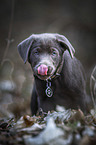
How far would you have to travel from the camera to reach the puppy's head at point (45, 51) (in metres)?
3.13

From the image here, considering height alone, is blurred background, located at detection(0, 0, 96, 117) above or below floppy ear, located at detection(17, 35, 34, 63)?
above

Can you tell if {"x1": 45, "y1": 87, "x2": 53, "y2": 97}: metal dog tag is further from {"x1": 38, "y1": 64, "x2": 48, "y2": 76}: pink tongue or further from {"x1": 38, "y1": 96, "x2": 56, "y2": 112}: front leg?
{"x1": 38, "y1": 64, "x2": 48, "y2": 76}: pink tongue

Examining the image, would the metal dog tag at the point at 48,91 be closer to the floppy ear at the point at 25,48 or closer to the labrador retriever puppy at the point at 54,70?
the labrador retriever puppy at the point at 54,70

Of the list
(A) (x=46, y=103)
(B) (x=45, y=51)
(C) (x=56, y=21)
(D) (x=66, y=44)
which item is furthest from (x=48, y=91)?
(C) (x=56, y=21)

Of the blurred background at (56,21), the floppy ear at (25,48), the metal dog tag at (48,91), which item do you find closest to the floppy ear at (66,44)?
the floppy ear at (25,48)

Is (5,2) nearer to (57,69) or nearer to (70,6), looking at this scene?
(70,6)

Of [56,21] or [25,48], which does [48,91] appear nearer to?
[25,48]

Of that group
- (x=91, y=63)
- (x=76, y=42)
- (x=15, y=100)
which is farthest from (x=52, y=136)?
(x=76, y=42)

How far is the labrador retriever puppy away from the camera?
125 inches

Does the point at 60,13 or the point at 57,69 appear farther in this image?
the point at 60,13

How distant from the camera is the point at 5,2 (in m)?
12.9

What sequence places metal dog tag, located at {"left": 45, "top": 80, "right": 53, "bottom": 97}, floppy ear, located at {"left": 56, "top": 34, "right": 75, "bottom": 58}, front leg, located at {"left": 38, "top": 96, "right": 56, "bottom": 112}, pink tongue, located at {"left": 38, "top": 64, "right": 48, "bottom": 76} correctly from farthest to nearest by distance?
front leg, located at {"left": 38, "top": 96, "right": 56, "bottom": 112}, metal dog tag, located at {"left": 45, "top": 80, "right": 53, "bottom": 97}, floppy ear, located at {"left": 56, "top": 34, "right": 75, "bottom": 58}, pink tongue, located at {"left": 38, "top": 64, "right": 48, "bottom": 76}

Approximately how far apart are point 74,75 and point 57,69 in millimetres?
430

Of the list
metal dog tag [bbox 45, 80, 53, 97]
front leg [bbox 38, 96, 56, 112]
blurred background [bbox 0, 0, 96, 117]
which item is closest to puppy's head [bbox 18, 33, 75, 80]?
metal dog tag [bbox 45, 80, 53, 97]
